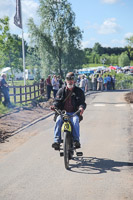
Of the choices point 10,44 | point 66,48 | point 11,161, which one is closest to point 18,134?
point 11,161

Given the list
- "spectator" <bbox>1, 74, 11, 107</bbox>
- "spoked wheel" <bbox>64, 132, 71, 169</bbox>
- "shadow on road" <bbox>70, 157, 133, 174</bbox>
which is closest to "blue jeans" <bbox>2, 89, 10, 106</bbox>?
"spectator" <bbox>1, 74, 11, 107</bbox>

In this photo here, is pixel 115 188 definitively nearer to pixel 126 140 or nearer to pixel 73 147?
pixel 73 147

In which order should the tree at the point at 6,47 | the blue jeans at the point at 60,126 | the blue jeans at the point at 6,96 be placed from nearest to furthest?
1. the blue jeans at the point at 60,126
2. the blue jeans at the point at 6,96
3. the tree at the point at 6,47

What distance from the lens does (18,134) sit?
1069cm

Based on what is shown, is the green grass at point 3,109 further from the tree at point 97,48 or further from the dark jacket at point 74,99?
the tree at point 97,48

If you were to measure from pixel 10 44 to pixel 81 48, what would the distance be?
1771 centimetres

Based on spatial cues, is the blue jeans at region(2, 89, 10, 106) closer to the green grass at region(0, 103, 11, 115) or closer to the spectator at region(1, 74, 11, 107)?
the spectator at region(1, 74, 11, 107)

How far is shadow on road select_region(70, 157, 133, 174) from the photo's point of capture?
6.24 m

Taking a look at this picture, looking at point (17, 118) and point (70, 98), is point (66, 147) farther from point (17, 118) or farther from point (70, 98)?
point (17, 118)

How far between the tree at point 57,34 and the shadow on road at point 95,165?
125 ft

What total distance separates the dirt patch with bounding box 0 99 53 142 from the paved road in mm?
933

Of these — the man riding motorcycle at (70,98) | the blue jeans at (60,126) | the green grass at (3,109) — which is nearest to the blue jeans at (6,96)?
the green grass at (3,109)

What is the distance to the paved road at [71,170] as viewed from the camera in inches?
195

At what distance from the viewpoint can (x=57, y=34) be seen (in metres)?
46.1
